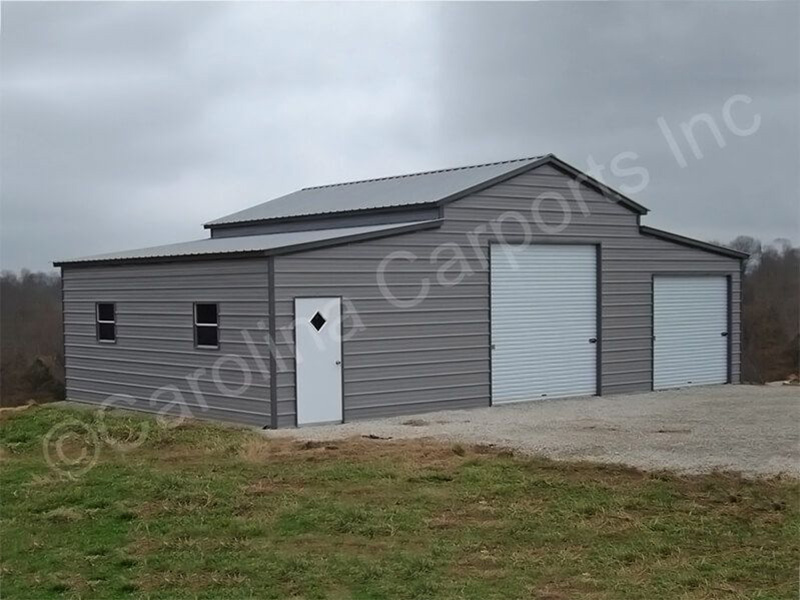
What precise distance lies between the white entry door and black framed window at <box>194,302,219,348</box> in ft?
6.14

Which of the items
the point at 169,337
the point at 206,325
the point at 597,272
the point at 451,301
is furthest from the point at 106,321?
the point at 597,272

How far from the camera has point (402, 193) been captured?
2108 cm

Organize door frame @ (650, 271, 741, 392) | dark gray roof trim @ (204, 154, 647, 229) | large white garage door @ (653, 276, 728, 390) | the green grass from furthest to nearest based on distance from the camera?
large white garage door @ (653, 276, 728, 390), door frame @ (650, 271, 741, 392), dark gray roof trim @ (204, 154, 647, 229), the green grass

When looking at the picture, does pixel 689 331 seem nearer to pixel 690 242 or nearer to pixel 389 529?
pixel 690 242

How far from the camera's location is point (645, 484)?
10.8 metres

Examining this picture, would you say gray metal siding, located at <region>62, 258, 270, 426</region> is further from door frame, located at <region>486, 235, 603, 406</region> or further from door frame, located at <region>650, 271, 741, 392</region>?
door frame, located at <region>650, 271, 741, 392</region>

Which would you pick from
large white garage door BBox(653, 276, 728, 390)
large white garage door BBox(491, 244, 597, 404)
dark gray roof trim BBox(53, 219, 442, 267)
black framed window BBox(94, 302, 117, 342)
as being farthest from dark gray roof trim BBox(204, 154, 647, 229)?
black framed window BBox(94, 302, 117, 342)

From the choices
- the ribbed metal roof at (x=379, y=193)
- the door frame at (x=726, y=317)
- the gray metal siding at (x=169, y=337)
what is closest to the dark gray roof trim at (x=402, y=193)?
the ribbed metal roof at (x=379, y=193)

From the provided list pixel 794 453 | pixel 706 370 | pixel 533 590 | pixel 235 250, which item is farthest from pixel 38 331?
pixel 533 590

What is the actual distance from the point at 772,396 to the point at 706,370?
8.61 ft

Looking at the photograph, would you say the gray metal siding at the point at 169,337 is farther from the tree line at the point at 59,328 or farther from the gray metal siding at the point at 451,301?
the tree line at the point at 59,328

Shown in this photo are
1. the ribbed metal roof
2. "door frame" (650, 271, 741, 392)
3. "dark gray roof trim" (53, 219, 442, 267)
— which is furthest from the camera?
"door frame" (650, 271, 741, 392)

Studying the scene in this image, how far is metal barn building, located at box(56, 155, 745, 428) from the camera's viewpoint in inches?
648

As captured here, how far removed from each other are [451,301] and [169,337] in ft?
17.4
